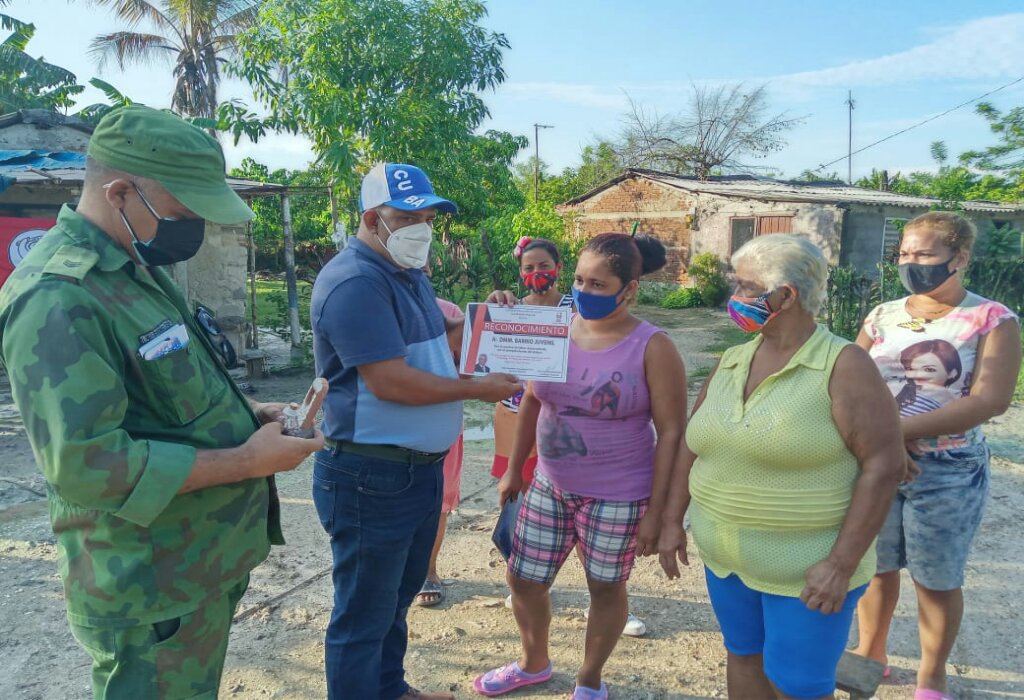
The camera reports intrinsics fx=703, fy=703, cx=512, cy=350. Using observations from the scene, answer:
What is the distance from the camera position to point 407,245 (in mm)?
2369

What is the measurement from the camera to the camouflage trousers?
1630mm

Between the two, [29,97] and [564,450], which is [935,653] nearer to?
[564,450]

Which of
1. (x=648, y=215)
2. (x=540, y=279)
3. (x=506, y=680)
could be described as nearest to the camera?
(x=506, y=680)

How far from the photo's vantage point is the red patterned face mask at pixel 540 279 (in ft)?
13.0

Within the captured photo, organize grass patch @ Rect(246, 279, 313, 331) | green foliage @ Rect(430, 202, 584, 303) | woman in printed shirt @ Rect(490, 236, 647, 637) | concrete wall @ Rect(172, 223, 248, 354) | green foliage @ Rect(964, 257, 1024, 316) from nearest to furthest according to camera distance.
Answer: woman in printed shirt @ Rect(490, 236, 647, 637), concrete wall @ Rect(172, 223, 248, 354), green foliage @ Rect(430, 202, 584, 303), grass patch @ Rect(246, 279, 313, 331), green foliage @ Rect(964, 257, 1024, 316)

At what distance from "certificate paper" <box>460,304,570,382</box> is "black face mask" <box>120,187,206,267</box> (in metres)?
1.11

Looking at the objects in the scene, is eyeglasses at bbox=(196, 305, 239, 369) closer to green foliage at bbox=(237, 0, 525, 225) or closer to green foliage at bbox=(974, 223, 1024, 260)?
green foliage at bbox=(237, 0, 525, 225)

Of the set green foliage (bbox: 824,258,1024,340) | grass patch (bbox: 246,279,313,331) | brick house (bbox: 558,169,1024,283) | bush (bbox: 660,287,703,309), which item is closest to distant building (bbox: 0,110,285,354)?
grass patch (bbox: 246,279,313,331)

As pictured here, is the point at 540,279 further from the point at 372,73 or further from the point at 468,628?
the point at 372,73

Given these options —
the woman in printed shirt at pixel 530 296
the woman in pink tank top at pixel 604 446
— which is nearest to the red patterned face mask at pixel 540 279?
Answer: the woman in printed shirt at pixel 530 296

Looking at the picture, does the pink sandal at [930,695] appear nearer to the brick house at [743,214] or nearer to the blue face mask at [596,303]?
the blue face mask at [596,303]

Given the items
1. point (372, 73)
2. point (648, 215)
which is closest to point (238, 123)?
point (372, 73)

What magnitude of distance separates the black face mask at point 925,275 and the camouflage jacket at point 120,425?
244 cm

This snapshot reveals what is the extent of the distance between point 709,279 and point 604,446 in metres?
18.2
